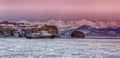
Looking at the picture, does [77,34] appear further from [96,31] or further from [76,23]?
[76,23]

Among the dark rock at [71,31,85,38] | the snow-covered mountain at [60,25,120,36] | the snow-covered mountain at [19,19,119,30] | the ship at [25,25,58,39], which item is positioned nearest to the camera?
the snow-covered mountain at [19,19,119,30]

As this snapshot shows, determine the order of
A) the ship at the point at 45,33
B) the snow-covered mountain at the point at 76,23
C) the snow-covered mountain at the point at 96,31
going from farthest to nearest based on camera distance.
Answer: the ship at the point at 45,33
the snow-covered mountain at the point at 96,31
the snow-covered mountain at the point at 76,23

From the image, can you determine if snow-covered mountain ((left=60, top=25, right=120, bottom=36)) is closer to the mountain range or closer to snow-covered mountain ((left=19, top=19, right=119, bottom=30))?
the mountain range

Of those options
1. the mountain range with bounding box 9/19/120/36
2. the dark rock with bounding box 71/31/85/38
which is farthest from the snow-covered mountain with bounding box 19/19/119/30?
the dark rock with bounding box 71/31/85/38

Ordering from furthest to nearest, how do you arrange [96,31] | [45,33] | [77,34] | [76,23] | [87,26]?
[45,33] < [77,34] < [96,31] < [87,26] < [76,23]

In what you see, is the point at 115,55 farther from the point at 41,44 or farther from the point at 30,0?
the point at 41,44

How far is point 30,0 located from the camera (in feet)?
72.5

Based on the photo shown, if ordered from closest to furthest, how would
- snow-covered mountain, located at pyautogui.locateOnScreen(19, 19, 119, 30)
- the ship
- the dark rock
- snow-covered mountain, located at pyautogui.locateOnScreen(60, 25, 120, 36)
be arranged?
snow-covered mountain, located at pyautogui.locateOnScreen(19, 19, 119, 30) < snow-covered mountain, located at pyautogui.locateOnScreen(60, 25, 120, 36) < the ship < the dark rock

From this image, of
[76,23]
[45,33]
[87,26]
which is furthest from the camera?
[45,33]

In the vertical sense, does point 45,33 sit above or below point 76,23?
below

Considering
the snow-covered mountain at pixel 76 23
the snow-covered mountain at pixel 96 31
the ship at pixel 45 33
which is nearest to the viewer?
the snow-covered mountain at pixel 76 23

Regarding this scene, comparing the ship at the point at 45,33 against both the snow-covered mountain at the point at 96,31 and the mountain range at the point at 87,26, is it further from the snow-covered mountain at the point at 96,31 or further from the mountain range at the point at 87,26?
the snow-covered mountain at the point at 96,31

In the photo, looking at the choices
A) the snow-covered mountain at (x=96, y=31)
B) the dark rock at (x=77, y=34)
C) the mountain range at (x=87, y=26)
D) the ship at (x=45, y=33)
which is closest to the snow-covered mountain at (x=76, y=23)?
the mountain range at (x=87, y=26)

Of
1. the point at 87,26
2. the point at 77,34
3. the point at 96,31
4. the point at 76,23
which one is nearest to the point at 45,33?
the point at 77,34
